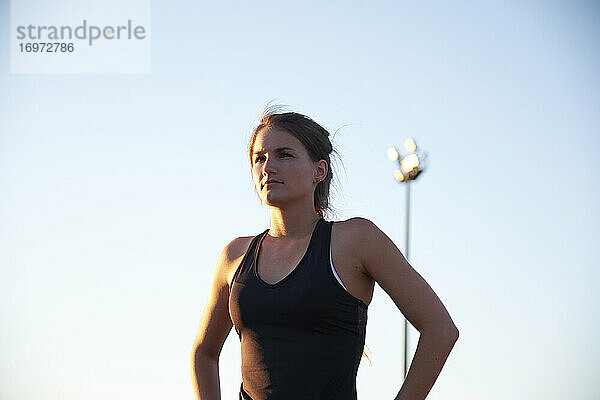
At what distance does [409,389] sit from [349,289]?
41cm

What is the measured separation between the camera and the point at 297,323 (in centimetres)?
310

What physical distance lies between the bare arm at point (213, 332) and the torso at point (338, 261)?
0.43 ft

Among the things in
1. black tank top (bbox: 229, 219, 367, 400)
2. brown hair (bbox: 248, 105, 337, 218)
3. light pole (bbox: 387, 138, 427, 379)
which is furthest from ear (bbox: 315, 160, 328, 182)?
light pole (bbox: 387, 138, 427, 379)

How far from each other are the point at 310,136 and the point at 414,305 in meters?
0.84

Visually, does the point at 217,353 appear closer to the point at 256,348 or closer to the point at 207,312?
the point at 207,312

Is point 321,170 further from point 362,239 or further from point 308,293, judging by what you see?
point 308,293

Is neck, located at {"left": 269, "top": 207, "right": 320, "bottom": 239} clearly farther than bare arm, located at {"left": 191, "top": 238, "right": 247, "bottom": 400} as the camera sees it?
No

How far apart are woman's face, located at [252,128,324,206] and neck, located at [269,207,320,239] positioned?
0.06m

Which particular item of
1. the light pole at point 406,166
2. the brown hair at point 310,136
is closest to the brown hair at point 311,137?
the brown hair at point 310,136

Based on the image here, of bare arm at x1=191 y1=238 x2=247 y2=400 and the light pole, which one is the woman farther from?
the light pole

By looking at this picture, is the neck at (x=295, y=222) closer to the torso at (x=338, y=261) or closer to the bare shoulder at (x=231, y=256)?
the torso at (x=338, y=261)

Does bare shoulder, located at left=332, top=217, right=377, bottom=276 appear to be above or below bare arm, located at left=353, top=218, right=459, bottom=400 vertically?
above

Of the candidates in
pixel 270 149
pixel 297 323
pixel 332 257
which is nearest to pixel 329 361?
pixel 297 323

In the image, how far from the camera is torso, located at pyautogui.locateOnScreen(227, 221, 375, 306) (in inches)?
126
